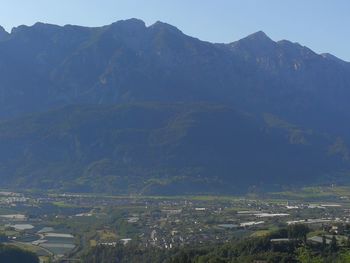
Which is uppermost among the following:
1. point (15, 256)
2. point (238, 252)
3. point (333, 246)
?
point (333, 246)

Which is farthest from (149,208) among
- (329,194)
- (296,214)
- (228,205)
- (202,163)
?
(202,163)

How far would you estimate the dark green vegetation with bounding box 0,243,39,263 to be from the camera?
68.1 meters

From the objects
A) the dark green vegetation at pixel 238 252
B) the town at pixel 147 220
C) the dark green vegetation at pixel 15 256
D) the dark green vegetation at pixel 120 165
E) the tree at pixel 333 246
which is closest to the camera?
the dark green vegetation at pixel 238 252

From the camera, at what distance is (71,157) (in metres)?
190

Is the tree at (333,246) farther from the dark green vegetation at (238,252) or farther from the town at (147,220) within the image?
the town at (147,220)

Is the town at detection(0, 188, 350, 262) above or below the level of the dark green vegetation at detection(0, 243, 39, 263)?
above

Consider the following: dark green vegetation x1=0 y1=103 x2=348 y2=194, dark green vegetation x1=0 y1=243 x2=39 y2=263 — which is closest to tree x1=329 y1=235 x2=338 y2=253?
dark green vegetation x1=0 y1=243 x2=39 y2=263

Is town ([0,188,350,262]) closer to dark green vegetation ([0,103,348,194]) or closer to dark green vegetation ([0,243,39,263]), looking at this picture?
dark green vegetation ([0,243,39,263])

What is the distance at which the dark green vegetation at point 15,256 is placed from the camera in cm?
6806

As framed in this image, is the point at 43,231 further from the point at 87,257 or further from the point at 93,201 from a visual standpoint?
the point at 93,201

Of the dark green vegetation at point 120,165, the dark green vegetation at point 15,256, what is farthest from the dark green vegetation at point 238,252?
the dark green vegetation at point 120,165

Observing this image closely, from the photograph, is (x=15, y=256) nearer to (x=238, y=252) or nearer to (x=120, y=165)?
(x=238, y=252)

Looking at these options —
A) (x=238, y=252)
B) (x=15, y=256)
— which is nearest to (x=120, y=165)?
(x=15, y=256)

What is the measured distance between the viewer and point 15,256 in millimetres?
68750
